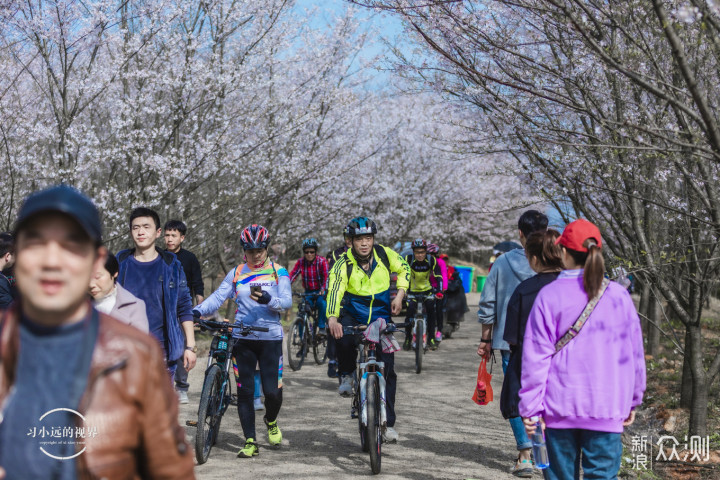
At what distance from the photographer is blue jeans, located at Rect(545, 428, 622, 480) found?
12.2 feet

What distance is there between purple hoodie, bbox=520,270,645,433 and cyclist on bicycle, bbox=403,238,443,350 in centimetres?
942

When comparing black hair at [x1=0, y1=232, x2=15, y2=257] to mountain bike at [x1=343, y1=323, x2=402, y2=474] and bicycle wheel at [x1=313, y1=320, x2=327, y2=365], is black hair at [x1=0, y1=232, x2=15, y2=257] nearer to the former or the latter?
mountain bike at [x1=343, y1=323, x2=402, y2=474]

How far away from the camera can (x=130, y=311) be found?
3.83m

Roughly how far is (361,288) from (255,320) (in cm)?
95

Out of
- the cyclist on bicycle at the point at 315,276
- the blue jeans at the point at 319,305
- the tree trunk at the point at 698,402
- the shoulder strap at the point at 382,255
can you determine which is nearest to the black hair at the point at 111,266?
the shoulder strap at the point at 382,255

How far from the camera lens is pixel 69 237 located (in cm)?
173

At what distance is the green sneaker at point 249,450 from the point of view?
6.55 metres

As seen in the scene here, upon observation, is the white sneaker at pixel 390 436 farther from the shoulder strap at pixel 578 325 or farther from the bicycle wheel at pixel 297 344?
the bicycle wheel at pixel 297 344

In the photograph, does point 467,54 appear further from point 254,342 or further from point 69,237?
point 69,237

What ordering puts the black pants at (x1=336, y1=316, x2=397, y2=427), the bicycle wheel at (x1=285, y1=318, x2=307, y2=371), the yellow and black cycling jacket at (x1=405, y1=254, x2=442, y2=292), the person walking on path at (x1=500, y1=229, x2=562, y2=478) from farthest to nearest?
the yellow and black cycling jacket at (x1=405, y1=254, x2=442, y2=292) → the bicycle wheel at (x1=285, y1=318, x2=307, y2=371) → the black pants at (x1=336, y1=316, x2=397, y2=427) → the person walking on path at (x1=500, y1=229, x2=562, y2=478)

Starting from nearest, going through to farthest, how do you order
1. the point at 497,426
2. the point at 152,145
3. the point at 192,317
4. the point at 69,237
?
1. the point at 69,237
2. the point at 192,317
3. the point at 497,426
4. the point at 152,145

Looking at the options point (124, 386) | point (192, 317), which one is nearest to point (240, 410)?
point (192, 317)

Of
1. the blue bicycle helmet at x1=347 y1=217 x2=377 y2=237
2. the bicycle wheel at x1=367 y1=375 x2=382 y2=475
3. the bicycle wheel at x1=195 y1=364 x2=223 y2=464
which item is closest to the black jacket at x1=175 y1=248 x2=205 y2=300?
the bicycle wheel at x1=195 y1=364 x2=223 y2=464

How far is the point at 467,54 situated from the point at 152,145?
6.52 meters
